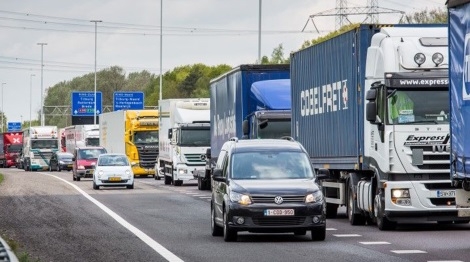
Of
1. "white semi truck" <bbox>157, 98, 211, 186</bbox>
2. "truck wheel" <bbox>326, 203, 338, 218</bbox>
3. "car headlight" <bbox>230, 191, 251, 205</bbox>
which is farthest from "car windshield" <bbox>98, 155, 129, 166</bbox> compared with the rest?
"car headlight" <bbox>230, 191, 251, 205</bbox>

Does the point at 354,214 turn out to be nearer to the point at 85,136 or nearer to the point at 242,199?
the point at 242,199

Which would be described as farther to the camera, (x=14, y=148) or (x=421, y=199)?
(x=14, y=148)

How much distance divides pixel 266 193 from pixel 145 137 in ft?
158

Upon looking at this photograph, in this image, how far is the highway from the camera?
68.2 ft

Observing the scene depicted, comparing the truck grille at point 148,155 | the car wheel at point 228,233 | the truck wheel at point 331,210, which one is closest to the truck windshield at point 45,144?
the truck grille at point 148,155

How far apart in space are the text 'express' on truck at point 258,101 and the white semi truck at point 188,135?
1291cm

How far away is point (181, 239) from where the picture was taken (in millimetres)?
24797

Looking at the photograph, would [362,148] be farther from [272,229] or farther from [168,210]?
[168,210]

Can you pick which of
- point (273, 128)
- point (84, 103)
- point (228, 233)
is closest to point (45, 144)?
point (84, 103)

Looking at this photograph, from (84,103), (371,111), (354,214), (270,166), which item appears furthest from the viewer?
(84,103)

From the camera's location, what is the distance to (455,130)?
2066cm

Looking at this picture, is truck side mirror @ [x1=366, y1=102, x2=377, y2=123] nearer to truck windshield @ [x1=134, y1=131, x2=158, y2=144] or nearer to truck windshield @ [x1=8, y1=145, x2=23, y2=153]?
truck windshield @ [x1=134, y1=131, x2=158, y2=144]

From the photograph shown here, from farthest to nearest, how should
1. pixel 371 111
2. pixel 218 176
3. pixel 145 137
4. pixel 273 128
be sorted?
pixel 145 137 < pixel 273 128 < pixel 371 111 < pixel 218 176

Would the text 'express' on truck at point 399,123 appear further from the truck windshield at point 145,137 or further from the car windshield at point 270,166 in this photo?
the truck windshield at point 145,137
